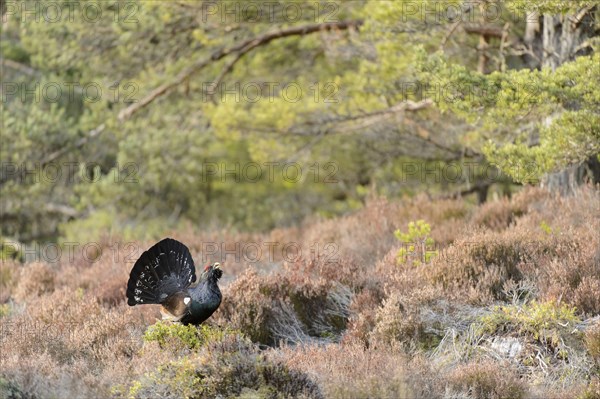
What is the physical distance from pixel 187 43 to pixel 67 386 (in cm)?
997

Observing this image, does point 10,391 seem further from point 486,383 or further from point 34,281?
point 34,281

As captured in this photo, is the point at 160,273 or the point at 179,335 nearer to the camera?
the point at 179,335

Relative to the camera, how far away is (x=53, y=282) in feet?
34.9

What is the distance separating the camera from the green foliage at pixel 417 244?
9188 millimetres

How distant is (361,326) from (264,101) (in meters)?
7.57

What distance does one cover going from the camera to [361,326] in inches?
313

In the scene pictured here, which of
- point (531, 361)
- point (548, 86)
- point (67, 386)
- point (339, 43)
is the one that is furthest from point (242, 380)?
point (339, 43)

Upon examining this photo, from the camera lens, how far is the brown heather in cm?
639

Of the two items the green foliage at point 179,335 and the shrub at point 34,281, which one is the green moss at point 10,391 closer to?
the green foliage at point 179,335

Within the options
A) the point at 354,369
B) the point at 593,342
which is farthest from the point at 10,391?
the point at 593,342

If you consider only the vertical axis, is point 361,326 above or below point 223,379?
below

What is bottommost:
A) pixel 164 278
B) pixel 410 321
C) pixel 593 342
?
pixel 410 321

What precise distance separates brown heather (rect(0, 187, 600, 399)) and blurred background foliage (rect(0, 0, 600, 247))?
120 cm

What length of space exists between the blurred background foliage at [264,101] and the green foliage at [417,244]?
41.1 inches
